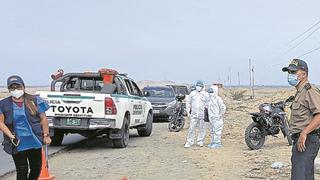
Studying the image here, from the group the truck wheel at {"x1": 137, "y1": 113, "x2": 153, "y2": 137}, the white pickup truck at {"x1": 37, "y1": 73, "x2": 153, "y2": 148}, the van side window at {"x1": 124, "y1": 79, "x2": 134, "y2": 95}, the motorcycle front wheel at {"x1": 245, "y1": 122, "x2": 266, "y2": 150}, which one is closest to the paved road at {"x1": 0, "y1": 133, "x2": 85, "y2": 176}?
the white pickup truck at {"x1": 37, "y1": 73, "x2": 153, "y2": 148}

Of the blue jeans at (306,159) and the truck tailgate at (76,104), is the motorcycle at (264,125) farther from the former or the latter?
the blue jeans at (306,159)

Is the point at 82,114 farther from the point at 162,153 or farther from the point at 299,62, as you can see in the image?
the point at 299,62

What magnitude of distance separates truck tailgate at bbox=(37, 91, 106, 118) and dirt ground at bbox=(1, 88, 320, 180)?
0.99 m

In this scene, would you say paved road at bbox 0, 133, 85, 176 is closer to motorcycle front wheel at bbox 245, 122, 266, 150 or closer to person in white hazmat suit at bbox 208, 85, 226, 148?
person in white hazmat suit at bbox 208, 85, 226, 148

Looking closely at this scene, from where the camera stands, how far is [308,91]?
5.61 meters

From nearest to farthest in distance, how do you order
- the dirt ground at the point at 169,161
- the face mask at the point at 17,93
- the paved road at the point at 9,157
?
the face mask at the point at 17,93 < the dirt ground at the point at 169,161 < the paved road at the point at 9,157

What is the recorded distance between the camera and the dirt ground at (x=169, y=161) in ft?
29.5

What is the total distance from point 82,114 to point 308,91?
7.57 m

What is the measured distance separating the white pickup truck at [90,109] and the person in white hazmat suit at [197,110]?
1705 mm

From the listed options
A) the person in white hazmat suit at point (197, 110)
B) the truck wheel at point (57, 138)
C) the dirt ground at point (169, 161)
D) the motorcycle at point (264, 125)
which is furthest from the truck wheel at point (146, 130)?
the motorcycle at point (264, 125)

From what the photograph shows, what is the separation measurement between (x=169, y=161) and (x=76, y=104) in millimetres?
2965

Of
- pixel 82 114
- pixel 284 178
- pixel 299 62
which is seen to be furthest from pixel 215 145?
pixel 299 62

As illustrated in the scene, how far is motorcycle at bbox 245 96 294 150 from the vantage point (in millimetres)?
12539

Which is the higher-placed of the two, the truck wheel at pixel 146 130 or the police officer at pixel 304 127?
the police officer at pixel 304 127
